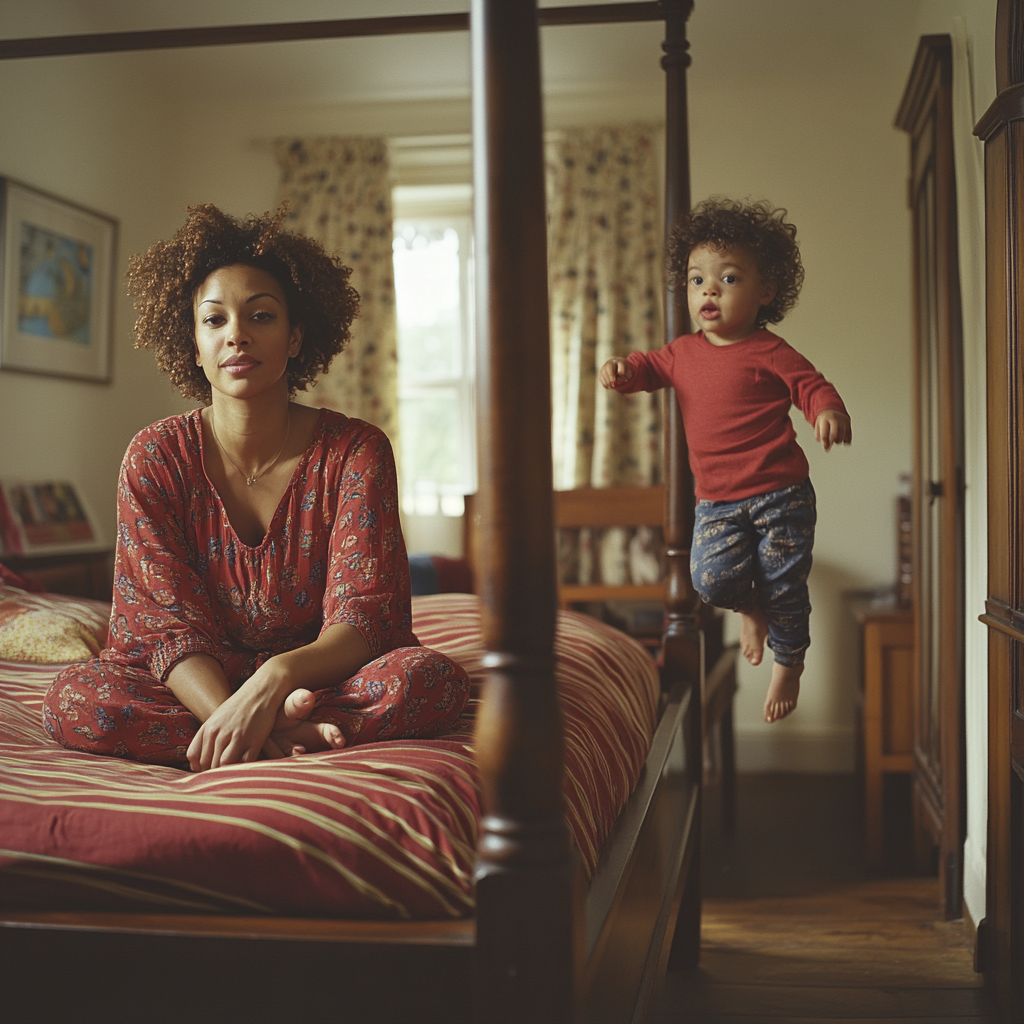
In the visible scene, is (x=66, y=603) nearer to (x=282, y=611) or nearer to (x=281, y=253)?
(x=282, y=611)

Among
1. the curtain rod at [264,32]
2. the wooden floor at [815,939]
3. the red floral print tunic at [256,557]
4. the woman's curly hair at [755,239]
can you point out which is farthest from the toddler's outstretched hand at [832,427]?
the wooden floor at [815,939]

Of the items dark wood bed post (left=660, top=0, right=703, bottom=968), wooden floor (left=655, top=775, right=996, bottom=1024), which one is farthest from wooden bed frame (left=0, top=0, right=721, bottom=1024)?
wooden floor (left=655, top=775, right=996, bottom=1024)

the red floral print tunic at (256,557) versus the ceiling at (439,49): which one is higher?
the ceiling at (439,49)

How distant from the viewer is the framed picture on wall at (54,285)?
3238 mm

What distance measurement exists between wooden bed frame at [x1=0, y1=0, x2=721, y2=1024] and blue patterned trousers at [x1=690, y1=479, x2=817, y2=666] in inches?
13.7

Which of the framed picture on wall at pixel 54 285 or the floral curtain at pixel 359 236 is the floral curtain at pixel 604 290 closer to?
the floral curtain at pixel 359 236

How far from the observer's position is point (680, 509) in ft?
6.11

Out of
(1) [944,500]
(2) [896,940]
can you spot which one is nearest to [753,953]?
(2) [896,940]

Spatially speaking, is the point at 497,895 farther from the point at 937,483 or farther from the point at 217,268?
the point at 937,483

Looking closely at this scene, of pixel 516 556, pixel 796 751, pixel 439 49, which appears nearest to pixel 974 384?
pixel 516 556

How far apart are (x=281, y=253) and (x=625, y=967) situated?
3.40ft

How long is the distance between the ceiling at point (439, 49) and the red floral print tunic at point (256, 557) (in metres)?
2.45

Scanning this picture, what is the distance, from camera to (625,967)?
3.92 feet

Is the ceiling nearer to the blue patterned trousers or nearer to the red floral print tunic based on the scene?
the red floral print tunic
